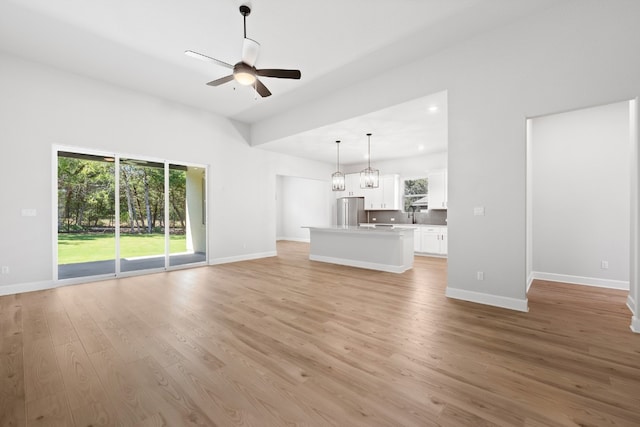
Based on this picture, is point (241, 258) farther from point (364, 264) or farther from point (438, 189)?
point (438, 189)

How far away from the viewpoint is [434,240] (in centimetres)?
758

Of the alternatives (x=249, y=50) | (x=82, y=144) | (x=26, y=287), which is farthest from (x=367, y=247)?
(x=26, y=287)

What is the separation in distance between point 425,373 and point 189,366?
5.93 feet

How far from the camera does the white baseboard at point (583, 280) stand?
422cm

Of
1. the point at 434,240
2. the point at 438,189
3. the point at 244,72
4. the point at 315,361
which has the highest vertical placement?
the point at 244,72

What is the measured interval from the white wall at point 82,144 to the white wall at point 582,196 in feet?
21.0

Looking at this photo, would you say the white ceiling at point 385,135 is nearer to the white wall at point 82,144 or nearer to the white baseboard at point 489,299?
the white wall at point 82,144

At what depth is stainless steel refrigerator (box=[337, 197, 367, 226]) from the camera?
9.66m

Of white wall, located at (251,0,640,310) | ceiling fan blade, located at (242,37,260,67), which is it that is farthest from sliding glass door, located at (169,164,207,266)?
white wall, located at (251,0,640,310)

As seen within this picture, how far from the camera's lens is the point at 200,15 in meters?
3.24

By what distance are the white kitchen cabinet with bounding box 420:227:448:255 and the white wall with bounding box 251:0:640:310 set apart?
3.81 meters

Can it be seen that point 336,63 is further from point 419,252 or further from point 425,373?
point 419,252

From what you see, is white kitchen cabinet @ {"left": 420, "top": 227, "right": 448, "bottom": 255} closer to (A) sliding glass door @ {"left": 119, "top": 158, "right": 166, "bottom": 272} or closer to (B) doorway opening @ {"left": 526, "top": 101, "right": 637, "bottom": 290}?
(B) doorway opening @ {"left": 526, "top": 101, "right": 637, "bottom": 290}

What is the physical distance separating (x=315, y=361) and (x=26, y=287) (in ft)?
16.4
